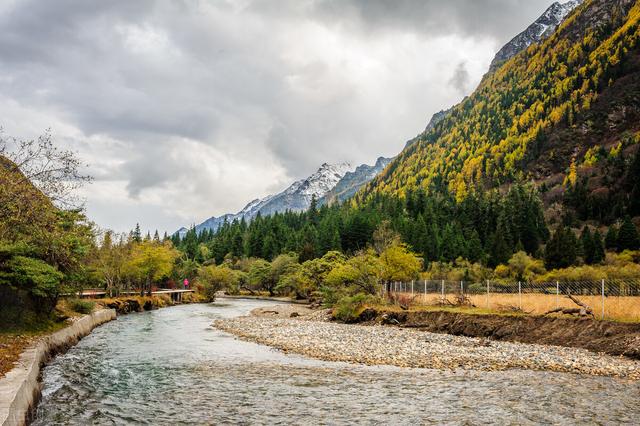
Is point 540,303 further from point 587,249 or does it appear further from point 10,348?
point 587,249

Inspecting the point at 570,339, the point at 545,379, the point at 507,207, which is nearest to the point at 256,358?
the point at 545,379

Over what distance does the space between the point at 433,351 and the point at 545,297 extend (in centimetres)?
1437

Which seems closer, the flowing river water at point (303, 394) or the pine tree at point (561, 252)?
the flowing river water at point (303, 394)

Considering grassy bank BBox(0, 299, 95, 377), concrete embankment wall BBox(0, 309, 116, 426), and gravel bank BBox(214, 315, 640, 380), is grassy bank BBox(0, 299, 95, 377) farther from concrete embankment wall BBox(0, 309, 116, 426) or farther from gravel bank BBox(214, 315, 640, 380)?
gravel bank BBox(214, 315, 640, 380)

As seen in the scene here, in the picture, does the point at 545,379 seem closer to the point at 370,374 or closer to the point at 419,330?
the point at 370,374

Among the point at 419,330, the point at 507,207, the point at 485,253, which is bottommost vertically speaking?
the point at 419,330

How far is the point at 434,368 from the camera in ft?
66.7

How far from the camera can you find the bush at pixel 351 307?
44.7 meters

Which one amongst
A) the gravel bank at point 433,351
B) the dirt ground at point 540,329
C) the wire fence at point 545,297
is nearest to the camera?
the gravel bank at point 433,351

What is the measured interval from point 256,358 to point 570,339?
18.1 m

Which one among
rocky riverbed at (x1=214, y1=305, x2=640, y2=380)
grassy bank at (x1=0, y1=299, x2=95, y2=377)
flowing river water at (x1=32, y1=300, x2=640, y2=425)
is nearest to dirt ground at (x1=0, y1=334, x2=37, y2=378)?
grassy bank at (x1=0, y1=299, x2=95, y2=377)

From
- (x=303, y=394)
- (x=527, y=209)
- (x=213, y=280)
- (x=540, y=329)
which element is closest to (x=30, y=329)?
(x=303, y=394)

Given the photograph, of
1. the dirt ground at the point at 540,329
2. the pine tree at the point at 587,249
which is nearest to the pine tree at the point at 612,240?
the pine tree at the point at 587,249

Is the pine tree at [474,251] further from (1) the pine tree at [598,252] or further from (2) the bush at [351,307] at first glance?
(2) the bush at [351,307]
